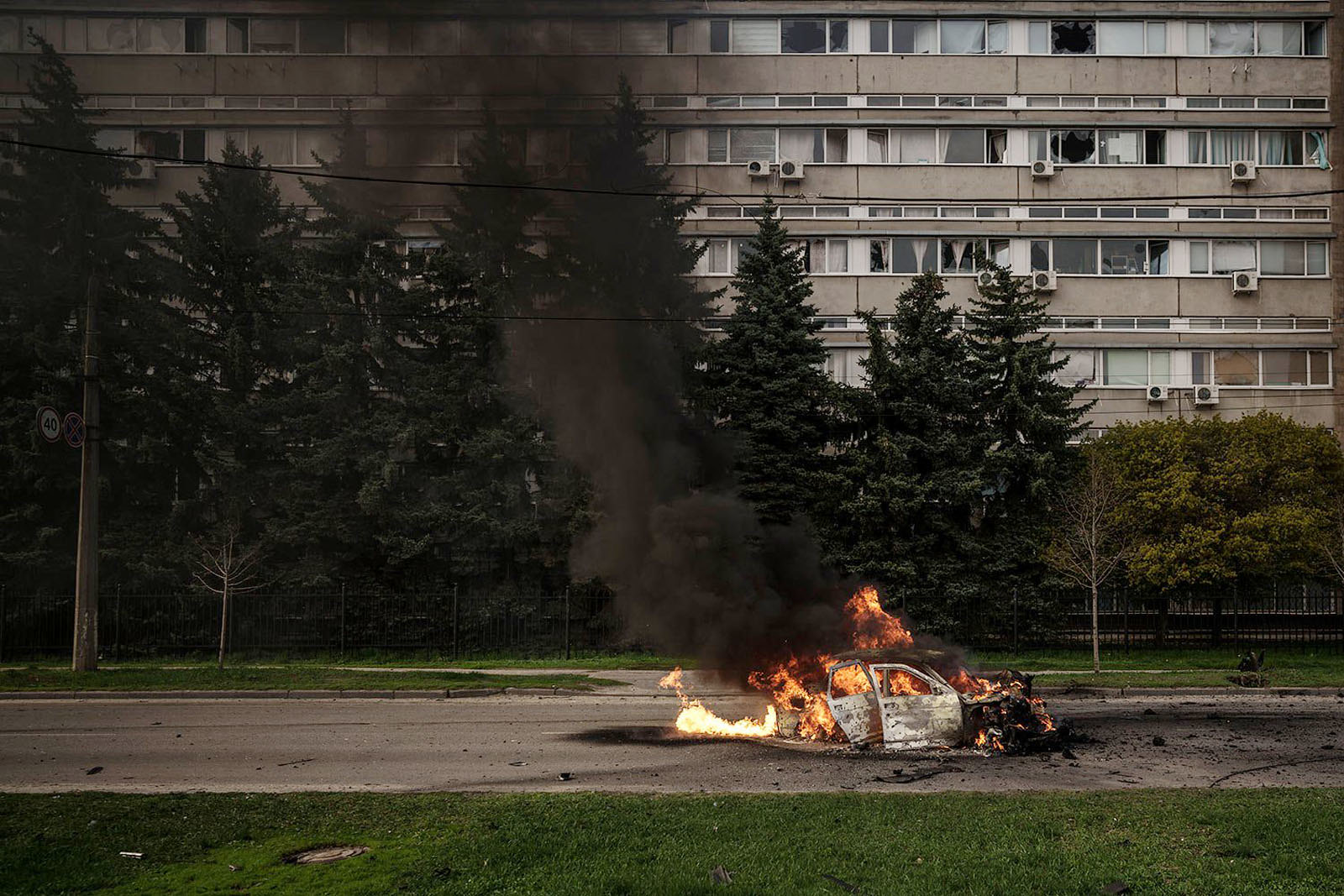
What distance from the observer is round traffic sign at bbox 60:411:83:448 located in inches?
734

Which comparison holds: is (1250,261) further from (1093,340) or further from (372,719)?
(372,719)

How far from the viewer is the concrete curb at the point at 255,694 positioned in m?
16.8

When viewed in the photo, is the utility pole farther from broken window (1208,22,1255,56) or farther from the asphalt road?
broken window (1208,22,1255,56)

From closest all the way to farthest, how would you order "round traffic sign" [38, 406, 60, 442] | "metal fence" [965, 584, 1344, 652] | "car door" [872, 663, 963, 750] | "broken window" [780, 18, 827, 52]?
"car door" [872, 663, 963, 750], "round traffic sign" [38, 406, 60, 442], "metal fence" [965, 584, 1344, 652], "broken window" [780, 18, 827, 52]

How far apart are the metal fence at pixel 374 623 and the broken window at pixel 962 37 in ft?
66.4

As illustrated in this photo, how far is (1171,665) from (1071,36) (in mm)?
20015

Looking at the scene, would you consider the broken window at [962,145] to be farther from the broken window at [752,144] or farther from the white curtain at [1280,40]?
the white curtain at [1280,40]

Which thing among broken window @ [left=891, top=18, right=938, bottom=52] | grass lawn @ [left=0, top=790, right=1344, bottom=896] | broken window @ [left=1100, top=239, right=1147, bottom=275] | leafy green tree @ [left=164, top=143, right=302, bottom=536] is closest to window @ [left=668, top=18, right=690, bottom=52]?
broken window @ [left=891, top=18, right=938, bottom=52]

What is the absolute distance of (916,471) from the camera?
23.9 metres

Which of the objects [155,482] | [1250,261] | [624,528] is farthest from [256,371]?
[1250,261]

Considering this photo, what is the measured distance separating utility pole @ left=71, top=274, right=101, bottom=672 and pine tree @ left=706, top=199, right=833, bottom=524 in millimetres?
12460

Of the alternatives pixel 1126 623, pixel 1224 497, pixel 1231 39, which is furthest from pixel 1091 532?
pixel 1231 39

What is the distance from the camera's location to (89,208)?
Result: 24688mm

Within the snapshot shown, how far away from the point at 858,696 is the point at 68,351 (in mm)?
20821
